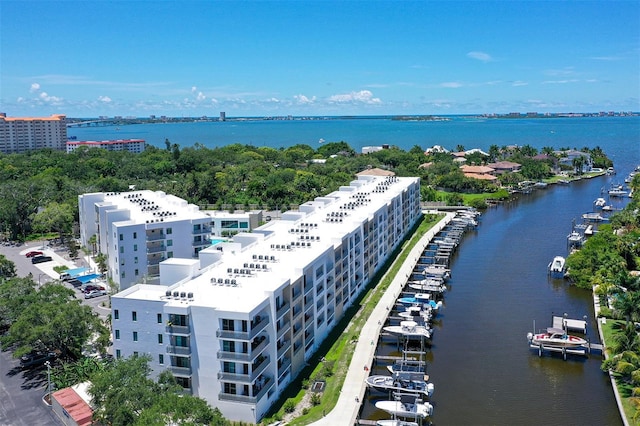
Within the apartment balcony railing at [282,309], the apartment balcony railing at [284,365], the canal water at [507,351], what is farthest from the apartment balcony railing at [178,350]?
the canal water at [507,351]

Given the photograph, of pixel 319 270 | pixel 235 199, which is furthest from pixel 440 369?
pixel 235 199

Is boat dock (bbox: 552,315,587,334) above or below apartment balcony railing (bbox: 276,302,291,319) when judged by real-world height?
below

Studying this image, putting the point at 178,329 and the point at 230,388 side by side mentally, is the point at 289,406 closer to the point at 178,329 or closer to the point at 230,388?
Result: the point at 230,388

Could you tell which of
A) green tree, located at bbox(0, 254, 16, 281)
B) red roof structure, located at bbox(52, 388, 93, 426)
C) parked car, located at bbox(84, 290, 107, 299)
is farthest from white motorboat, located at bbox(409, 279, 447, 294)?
green tree, located at bbox(0, 254, 16, 281)

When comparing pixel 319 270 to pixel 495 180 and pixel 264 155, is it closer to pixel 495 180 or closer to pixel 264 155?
pixel 495 180

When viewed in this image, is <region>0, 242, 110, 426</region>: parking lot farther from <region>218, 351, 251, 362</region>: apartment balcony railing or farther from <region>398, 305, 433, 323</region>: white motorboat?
<region>398, 305, 433, 323</region>: white motorboat

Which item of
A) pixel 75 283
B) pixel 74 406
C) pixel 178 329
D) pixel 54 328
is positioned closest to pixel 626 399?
pixel 178 329
